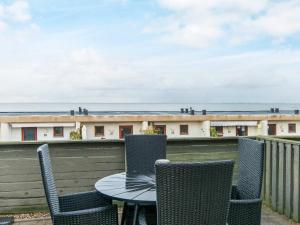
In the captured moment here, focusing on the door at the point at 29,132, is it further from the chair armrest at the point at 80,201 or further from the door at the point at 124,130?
the chair armrest at the point at 80,201

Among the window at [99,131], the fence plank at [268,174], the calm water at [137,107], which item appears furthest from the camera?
the calm water at [137,107]

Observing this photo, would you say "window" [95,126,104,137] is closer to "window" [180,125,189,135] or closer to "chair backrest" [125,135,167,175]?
"window" [180,125,189,135]

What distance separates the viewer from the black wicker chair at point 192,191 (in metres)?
2.15

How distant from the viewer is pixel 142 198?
2.72 metres

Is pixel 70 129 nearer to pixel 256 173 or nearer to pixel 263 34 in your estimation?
pixel 263 34

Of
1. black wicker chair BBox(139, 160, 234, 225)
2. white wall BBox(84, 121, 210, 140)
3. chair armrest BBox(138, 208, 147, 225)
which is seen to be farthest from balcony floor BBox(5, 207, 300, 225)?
white wall BBox(84, 121, 210, 140)

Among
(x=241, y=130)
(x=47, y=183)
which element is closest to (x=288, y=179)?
(x=47, y=183)

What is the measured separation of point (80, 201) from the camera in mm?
3283

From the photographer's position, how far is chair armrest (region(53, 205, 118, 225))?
107 inches

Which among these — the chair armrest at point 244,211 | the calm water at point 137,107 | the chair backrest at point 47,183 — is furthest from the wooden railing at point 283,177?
the calm water at point 137,107

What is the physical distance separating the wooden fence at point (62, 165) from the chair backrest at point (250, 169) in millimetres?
1637

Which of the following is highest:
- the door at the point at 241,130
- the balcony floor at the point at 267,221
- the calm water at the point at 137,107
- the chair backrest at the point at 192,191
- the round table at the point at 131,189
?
the calm water at the point at 137,107

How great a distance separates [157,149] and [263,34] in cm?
1668

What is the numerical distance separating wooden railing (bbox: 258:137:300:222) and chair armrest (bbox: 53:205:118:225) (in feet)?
7.95
